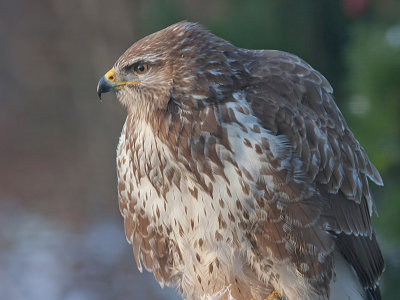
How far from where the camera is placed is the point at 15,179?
418 inches

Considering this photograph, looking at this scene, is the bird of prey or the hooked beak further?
the hooked beak

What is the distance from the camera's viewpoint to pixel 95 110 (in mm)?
10883

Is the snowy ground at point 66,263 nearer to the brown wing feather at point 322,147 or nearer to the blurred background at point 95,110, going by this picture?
the blurred background at point 95,110

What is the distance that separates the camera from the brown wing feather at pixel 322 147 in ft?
11.7

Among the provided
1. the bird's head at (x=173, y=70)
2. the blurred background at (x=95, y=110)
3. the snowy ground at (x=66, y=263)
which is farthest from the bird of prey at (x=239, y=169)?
the snowy ground at (x=66, y=263)

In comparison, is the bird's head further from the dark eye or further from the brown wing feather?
the brown wing feather

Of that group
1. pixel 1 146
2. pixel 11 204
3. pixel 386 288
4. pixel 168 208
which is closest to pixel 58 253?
pixel 11 204

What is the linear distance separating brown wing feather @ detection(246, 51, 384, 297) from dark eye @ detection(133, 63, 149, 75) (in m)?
0.48

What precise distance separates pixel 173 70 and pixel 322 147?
798 millimetres

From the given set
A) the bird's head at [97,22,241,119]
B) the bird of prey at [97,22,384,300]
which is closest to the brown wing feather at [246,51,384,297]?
the bird of prey at [97,22,384,300]

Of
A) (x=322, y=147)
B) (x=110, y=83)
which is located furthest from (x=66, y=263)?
(x=322, y=147)

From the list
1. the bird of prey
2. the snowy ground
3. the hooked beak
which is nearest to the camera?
the bird of prey

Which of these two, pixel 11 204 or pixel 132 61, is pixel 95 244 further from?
pixel 132 61

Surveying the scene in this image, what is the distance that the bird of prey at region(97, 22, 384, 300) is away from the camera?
3.46m
